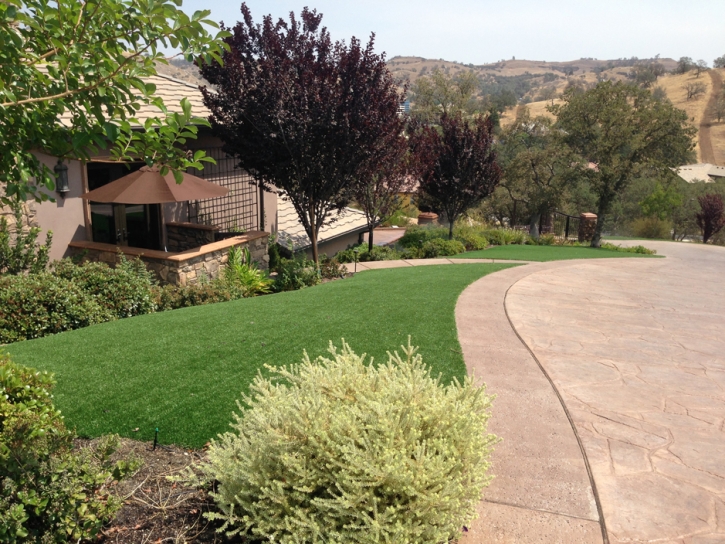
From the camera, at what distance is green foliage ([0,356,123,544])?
2975 mm

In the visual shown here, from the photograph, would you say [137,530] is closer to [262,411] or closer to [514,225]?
[262,411]

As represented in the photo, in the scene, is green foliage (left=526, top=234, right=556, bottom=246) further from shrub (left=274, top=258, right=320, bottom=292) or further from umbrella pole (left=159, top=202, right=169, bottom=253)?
umbrella pole (left=159, top=202, right=169, bottom=253)

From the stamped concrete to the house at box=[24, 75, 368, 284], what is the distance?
576 centimetres

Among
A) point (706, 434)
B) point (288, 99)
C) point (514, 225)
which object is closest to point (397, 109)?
point (288, 99)

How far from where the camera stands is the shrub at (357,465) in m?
3.01

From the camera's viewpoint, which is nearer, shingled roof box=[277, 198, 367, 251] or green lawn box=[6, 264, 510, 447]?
green lawn box=[6, 264, 510, 447]

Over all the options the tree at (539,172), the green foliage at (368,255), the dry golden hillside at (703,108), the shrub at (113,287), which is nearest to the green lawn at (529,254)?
the green foliage at (368,255)

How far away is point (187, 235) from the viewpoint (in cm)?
1276

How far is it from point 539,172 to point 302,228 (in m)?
17.2

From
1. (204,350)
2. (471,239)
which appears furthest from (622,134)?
(204,350)

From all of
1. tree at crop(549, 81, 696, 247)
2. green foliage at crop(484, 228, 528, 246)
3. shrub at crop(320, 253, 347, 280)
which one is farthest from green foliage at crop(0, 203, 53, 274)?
tree at crop(549, 81, 696, 247)

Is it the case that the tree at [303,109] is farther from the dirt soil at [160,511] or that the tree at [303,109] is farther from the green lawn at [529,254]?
A: the dirt soil at [160,511]

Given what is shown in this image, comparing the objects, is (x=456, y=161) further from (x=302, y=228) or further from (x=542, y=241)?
(x=542, y=241)

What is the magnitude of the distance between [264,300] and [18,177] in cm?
545
